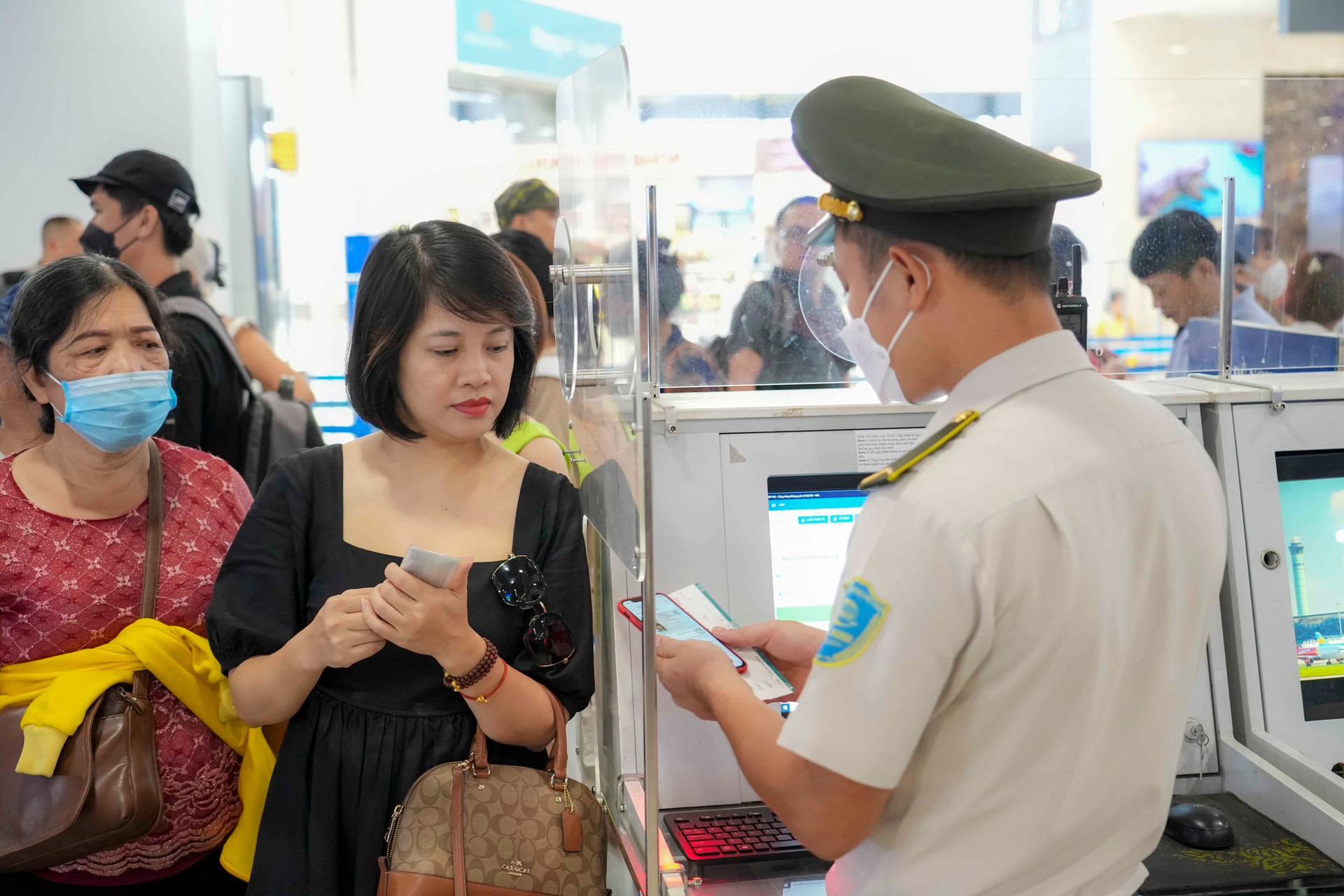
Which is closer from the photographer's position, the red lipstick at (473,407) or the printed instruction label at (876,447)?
the red lipstick at (473,407)

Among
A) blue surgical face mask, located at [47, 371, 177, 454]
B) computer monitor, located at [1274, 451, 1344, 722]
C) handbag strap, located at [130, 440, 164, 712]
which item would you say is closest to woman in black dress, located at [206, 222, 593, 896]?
handbag strap, located at [130, 440, 164, 712]

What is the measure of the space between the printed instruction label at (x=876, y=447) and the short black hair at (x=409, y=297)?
24.2 inches

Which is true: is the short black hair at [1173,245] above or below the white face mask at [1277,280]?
above

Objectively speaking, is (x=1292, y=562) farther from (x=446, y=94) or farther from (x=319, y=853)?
(x=446, y=94)

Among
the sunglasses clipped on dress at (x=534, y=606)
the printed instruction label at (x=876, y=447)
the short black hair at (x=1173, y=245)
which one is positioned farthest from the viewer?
the short black hair at (x=1173, y=245)

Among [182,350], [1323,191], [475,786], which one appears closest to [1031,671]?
[475,786]

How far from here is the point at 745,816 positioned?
67.2 inches

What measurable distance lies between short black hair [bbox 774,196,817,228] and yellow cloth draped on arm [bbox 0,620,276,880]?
124 cm

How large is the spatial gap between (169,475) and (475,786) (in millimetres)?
837

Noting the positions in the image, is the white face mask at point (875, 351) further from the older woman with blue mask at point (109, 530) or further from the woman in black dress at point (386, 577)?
the older woman with blue mask at point (109, 530)

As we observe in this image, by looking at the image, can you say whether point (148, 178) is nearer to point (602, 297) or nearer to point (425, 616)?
point (602, 297)

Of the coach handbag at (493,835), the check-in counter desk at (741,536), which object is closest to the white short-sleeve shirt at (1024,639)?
the coach handbag at (493,835)

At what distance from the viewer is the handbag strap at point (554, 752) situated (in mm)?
1431

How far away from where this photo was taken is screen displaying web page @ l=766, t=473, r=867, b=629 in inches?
73.4
